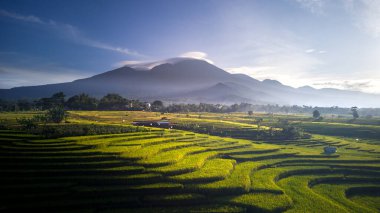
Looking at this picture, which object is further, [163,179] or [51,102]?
[51,102]

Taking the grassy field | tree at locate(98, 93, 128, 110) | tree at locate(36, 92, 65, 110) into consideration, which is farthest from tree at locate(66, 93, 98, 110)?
the grassy field

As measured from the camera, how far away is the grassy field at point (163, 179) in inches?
1088

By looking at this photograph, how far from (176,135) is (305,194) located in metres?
30.7

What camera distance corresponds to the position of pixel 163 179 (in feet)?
103

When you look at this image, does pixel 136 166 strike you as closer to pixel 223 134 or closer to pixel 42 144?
pixel 42 144

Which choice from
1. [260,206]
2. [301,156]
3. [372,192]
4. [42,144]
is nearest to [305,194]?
[260,206]

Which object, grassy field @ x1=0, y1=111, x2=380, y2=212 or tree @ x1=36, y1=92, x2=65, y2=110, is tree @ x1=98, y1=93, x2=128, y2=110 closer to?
tree @ x1=36, y1=92, x2=65, y2=110

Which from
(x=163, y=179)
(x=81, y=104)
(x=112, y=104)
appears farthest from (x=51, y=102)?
(x=163, y=179)

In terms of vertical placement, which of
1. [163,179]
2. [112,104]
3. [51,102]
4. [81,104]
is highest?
[51,102]

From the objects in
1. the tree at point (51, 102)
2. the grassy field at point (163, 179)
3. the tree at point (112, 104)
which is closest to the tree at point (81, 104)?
the tree at point (112, 104)

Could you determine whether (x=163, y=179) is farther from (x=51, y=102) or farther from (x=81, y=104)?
(x=51, y=102)

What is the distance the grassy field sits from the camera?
1088 inches

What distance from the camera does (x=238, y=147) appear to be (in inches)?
2080

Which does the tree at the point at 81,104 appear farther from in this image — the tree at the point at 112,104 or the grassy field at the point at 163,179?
the grassy field at the point at 163,179
